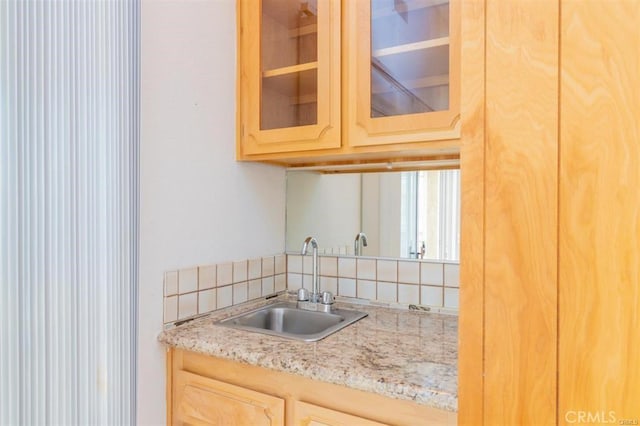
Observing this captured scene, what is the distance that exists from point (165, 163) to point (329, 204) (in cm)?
75

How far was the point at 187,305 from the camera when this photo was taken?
1.31m

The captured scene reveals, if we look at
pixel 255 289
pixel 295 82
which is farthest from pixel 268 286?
pixel 295 82

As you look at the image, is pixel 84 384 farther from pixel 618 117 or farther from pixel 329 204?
pixel 618 117

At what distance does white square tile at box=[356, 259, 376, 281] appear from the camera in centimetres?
159

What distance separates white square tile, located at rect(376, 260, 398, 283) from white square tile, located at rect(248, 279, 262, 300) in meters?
0.51

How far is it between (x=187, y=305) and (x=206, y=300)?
0.08 m

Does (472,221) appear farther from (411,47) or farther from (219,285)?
(219,285)

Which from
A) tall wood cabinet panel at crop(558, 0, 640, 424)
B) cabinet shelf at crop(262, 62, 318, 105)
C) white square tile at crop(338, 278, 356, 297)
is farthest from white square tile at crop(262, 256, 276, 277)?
tall wood cabinet panel at crop(558, 0, 640, 424)

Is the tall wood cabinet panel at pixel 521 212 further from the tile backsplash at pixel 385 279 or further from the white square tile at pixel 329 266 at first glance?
the white square tile at pixel 329 266

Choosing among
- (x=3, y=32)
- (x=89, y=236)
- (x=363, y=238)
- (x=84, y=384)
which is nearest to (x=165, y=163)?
(x=89, y=236)

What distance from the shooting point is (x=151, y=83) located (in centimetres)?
118

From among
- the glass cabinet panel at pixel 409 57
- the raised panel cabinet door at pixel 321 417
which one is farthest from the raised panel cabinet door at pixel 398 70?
the raised panel cabinet door at pixel 321 417

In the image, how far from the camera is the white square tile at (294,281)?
5.75ft

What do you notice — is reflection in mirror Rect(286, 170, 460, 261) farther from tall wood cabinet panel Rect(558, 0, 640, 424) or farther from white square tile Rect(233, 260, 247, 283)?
tall wood cabinet panel Rect(558, 0, 640, 424)
